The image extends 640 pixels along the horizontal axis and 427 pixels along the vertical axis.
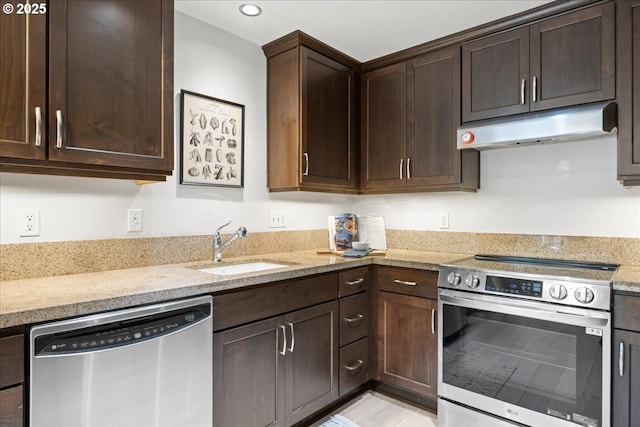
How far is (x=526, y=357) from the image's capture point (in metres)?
1.86

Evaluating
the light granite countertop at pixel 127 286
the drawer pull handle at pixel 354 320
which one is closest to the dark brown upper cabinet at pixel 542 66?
the light granite countertop at pixel 127 286

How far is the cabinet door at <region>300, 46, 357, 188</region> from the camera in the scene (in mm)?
2533

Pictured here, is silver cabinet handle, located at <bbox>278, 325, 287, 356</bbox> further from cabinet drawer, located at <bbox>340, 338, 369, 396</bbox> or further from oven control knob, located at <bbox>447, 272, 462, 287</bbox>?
oven control knob, located at <bbox>447, 272, 462, 287</bbox>

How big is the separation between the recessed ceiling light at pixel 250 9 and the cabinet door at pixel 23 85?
103cm

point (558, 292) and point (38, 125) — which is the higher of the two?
point (38, 125)

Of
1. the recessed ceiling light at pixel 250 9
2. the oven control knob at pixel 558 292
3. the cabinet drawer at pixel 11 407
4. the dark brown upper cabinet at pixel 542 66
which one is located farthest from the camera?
the recessed ceiling light at pixel 250 9

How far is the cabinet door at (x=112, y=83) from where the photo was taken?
1469 millimetres

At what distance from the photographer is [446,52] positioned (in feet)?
8.24

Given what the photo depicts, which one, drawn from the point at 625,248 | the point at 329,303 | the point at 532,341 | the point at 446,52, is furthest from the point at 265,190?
the point at 625,248

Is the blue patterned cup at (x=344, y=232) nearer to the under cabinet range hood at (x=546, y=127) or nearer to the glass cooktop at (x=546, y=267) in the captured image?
the glass cooktop at (x=546, y=267)

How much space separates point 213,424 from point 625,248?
237 centimetres

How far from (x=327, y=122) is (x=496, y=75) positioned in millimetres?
1127

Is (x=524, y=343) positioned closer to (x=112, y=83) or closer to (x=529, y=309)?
(x=529, y=309)

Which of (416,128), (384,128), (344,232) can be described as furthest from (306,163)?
(416,128)
